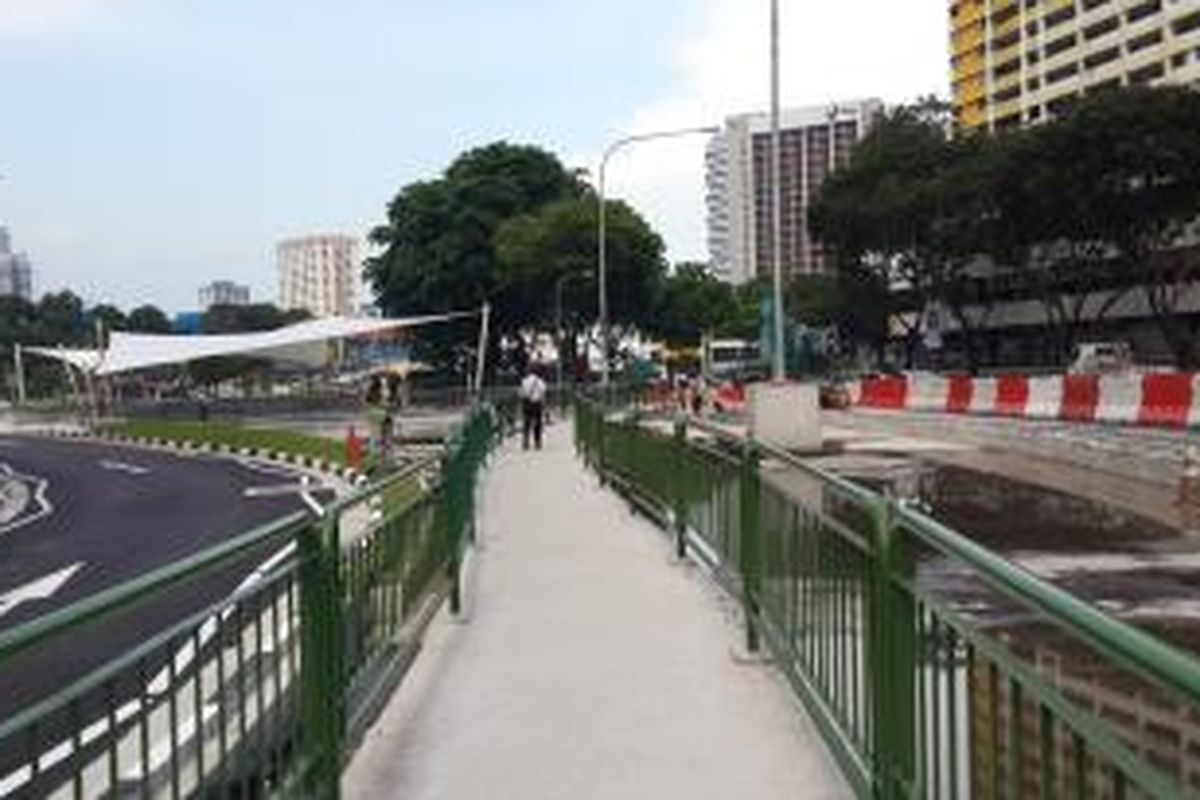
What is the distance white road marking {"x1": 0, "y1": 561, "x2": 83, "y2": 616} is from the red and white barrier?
15309 mm

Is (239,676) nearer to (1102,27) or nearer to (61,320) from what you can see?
(1102,27)

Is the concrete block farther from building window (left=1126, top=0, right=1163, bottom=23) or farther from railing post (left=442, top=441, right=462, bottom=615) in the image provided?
building window (left=1126, top=0, right=1163, bottom=23)

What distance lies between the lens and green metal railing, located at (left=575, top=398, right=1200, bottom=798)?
12.0ft

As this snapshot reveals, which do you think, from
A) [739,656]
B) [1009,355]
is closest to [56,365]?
[1009,355]

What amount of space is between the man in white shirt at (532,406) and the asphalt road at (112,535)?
15.4 feet

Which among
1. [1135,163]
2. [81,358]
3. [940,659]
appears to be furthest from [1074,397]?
[81,358]

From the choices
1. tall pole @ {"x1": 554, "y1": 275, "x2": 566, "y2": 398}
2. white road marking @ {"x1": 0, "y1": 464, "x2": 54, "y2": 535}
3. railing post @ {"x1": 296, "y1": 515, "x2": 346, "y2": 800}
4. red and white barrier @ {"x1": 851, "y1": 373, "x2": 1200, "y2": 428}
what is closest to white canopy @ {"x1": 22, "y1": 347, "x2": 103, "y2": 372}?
tall pole @ {"x1": 554, "y1": 275, "x2": 566, "y2": 398}

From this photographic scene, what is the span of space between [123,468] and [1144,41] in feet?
310

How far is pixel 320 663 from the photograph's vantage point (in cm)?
714

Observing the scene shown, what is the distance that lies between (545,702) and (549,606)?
4.04 m

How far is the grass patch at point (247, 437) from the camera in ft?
162

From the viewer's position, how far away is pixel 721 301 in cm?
14350

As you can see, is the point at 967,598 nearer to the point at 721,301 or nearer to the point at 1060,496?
the point at 1060,496

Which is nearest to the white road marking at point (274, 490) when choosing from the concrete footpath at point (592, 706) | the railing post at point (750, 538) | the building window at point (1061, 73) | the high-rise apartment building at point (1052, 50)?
the concrete footpath at point (592, 706)
